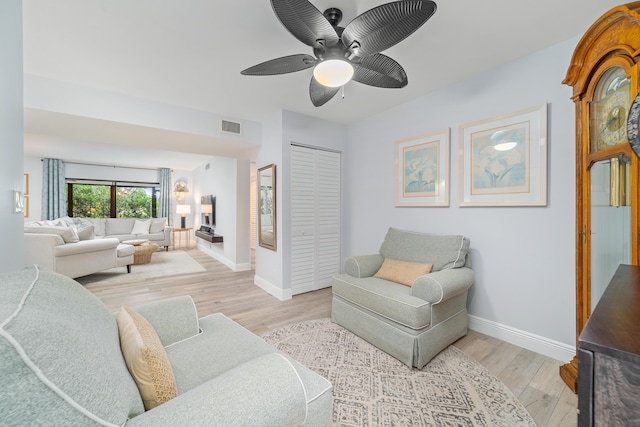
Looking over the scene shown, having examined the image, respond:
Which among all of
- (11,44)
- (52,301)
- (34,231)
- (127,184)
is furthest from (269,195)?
(127,184)

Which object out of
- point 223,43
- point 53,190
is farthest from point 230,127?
point 53,190

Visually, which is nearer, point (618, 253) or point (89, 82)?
point (618, 253)

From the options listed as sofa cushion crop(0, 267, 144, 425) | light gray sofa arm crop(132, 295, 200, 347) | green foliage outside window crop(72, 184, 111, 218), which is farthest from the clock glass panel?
green foliage outside window crop(72, 184, 111, 218)

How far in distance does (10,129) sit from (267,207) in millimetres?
2467

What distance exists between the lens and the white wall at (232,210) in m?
4.98

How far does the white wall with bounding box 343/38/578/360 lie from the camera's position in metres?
1.93

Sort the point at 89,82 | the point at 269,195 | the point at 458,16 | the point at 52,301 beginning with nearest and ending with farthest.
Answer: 1. the point at 52,301
2. the point at 458,16
3. the point at 89,82
4. the point at 269,195

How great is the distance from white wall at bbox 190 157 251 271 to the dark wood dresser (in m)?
4.88

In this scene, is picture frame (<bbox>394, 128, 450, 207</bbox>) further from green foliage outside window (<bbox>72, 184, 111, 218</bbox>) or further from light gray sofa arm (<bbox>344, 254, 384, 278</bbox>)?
green foliage outside window (<bbox>72, 184, 111, 218</bbox>)

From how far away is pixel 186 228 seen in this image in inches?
305

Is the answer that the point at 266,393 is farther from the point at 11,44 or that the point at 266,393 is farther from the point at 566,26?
the point at 566,26

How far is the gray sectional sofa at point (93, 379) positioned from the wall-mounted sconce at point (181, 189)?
25.2 feet

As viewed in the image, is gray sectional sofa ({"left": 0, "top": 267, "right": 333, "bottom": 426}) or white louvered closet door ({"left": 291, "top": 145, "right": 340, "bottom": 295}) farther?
white louvered closet door ({"left": 291, "top": 145, "right": 340, "bottom": 295})

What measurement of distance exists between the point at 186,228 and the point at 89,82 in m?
5.81
